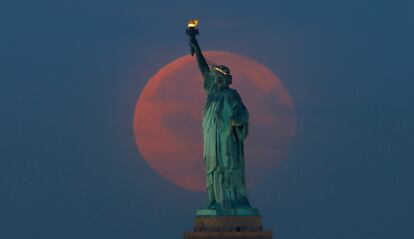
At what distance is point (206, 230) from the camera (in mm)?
43312

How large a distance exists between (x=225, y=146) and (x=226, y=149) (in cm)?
9

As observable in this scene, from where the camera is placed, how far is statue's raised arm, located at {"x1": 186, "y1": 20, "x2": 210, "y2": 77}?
45.0m

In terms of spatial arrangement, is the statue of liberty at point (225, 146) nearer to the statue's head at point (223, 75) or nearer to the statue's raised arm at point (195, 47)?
the statue's head at point (223, 75)

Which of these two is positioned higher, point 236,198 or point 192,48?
point 192,48

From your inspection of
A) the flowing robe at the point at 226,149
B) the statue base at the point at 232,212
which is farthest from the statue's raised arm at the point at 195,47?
the statue base at the point at 232,212

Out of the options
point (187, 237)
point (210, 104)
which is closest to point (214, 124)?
point (210, 104)

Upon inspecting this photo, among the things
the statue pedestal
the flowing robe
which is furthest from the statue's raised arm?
the statue pedestal

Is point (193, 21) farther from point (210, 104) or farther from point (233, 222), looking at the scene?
point (233, 222)

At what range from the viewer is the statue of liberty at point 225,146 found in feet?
144

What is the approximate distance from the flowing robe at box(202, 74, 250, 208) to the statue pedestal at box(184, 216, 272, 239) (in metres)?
0.69

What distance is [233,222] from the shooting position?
142 ft

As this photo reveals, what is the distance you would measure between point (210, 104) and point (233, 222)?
358cm

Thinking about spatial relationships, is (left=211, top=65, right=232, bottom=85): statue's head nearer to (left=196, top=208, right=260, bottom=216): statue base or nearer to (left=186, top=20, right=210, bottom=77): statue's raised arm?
(left=186, top=20, right=210, bottom=77): statue's raised arm

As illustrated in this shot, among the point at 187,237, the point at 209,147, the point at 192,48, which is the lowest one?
the point at 187,237
